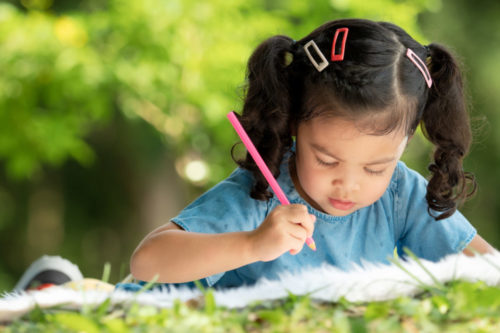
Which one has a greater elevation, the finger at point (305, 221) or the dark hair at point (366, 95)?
the dark hair at point (366, 95)

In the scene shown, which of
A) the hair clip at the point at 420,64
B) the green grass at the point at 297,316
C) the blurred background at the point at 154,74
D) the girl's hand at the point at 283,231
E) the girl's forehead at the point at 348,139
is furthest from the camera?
the blurred background at the point at 154,74

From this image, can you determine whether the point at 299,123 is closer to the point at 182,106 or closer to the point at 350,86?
the point at 350,86

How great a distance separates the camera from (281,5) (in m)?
3.60

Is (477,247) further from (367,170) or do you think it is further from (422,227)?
(367,170)

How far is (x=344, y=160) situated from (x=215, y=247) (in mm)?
271

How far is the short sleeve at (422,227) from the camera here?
1299mm

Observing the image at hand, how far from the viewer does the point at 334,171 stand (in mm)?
1108

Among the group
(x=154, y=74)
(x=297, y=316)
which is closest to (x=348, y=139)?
(x=297, y=316)

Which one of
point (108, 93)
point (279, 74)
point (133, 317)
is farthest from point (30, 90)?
point (133, 317)

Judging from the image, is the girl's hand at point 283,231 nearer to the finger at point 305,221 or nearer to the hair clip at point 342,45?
the finger at point 305,221

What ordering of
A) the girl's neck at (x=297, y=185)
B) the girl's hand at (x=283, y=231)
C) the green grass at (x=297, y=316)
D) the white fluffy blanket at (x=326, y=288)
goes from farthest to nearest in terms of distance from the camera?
the girl's neck at (x=297, y=185)
the girl's hand at (x=283, y=231)
the white fluffy blanket at (x=326, y=288)
the green grass at (x=297, y=316)

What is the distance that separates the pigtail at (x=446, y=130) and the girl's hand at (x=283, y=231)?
0.45 metres

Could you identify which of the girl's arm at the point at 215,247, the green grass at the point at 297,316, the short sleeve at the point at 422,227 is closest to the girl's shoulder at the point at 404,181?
the short sleeve at the point at 422,227

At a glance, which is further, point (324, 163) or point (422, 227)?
point (422, 227)
